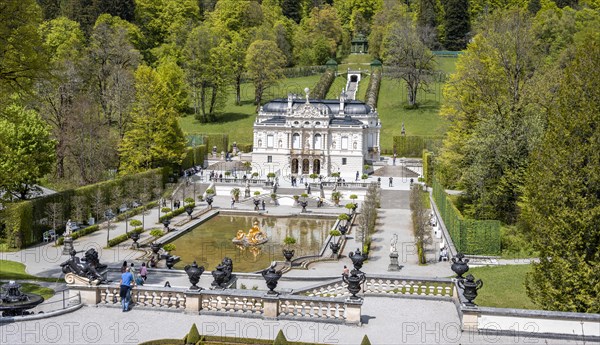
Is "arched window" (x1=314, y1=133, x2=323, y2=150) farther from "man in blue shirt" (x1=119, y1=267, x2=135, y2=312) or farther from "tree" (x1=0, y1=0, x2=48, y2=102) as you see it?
"man in blue shirt" (x1=119, y1=267, x2=135, y2=312)

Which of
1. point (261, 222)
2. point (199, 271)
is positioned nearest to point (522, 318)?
point (199, 271)

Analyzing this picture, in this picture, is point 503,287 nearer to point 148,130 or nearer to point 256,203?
point 256,203

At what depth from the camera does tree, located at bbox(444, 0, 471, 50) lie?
424ft

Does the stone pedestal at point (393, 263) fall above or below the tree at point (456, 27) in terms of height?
below

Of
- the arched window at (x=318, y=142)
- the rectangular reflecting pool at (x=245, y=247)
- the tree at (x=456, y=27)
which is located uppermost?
the tree at (x=456, y=27)

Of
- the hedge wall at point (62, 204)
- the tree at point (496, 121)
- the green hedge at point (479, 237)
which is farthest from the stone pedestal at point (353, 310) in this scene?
the hedge wall at point (62, 204)

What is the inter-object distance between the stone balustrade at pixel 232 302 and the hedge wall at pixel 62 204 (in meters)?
20.3

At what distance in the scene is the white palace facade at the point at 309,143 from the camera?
247 ft

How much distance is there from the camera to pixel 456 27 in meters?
130

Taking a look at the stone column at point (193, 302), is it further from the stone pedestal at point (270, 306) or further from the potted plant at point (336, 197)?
the potted plant at point (336, 197)

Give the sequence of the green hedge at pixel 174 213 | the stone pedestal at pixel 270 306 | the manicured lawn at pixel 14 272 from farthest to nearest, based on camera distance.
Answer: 1. the green hedge at pixel 174 213
2. the manicured lawn at pixel 14 272
3. the stone pedestal at pixel 270 306

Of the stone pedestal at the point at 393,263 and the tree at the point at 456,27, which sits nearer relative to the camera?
the stone pedestal at the point at 393,263

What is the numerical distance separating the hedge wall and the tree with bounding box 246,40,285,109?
4172 cm

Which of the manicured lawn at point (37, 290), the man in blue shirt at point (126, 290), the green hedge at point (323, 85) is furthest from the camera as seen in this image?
the green hedge at point (323, 85)
